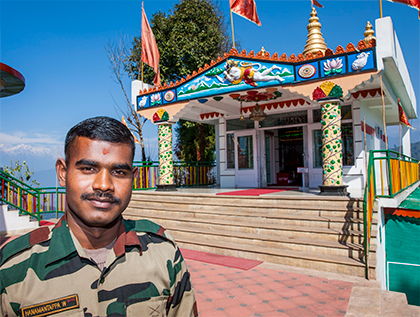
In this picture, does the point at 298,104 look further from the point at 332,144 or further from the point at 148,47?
the point at 148,47

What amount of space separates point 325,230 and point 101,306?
5.10 m

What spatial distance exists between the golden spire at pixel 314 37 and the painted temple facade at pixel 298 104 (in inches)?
1.2

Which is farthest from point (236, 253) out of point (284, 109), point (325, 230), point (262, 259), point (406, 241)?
point (284, 109)

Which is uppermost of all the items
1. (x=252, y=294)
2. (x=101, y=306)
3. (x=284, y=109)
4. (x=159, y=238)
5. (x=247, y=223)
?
(x=284, y=109)

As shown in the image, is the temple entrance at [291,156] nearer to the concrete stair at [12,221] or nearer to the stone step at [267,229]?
the stone step at [267,229]

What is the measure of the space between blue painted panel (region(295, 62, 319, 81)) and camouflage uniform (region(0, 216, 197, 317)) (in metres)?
6.95

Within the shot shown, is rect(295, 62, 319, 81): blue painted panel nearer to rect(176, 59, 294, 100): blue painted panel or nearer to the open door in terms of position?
rect(176, 59, 294, 100): blue painted panel

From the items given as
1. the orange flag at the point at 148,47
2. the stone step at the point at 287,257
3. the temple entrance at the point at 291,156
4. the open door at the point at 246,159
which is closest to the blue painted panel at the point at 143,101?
the orange flag at the point at 148,47

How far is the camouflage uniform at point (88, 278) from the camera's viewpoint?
3.66 feet

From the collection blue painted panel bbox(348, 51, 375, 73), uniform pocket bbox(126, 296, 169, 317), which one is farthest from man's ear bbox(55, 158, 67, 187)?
blue painted panel bbox(348, 51, 375, 73)

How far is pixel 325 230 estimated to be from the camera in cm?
557

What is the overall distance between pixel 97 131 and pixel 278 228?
5.22 metres

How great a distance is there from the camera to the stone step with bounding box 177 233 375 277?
184 inches

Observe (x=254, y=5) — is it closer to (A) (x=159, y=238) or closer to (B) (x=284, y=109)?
(B) (x=284, y=109)
